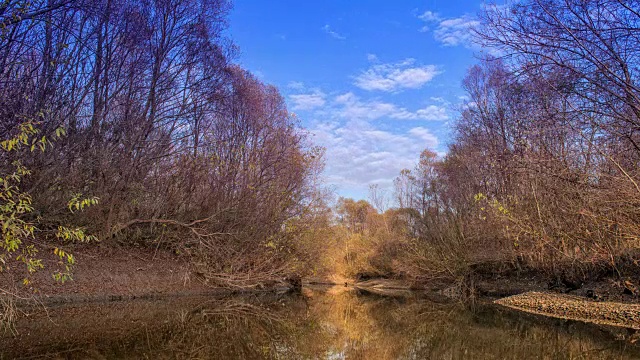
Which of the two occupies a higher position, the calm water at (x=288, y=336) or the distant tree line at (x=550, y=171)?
the distant tree line at (x=550, y=171)

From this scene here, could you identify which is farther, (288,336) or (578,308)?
(578,308)

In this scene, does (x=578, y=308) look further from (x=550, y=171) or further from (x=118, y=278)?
(x=118, y=278)

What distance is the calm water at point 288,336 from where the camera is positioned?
7.33 meters

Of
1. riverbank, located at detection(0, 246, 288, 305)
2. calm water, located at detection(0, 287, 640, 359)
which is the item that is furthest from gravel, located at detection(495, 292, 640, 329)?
riverbank, located at detection(0, 246, 288, 305)

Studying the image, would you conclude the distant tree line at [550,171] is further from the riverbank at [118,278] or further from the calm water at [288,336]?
the riverbank at [118,278]

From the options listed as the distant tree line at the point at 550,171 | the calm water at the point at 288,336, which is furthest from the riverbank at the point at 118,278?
the distant tree line at the point at 550,171

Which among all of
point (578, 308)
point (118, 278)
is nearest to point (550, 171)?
point (578, 308)

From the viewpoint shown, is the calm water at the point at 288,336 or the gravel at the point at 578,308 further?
the gravel at the point at 578,308

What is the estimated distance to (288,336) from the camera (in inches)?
373

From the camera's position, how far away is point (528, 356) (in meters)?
7.62

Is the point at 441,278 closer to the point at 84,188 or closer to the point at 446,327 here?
the point at 446,327

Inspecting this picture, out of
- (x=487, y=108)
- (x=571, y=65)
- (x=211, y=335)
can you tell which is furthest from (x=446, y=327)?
(x=487, y=108)

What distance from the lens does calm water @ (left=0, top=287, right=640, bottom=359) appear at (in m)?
7.33

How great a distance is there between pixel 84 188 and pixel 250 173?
7514 mm
